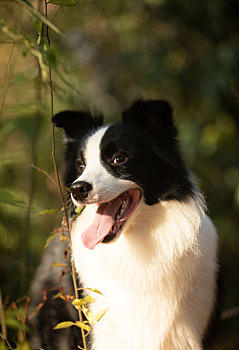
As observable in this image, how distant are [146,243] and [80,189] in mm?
630

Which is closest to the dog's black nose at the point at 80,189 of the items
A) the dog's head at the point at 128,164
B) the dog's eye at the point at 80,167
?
the dog's head at the point at 128,164

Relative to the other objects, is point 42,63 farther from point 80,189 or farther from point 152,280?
point 152,280

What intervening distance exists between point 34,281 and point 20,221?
125 centimetres

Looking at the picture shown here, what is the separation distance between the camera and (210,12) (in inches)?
216

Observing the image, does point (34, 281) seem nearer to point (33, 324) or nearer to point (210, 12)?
point (33, 324)

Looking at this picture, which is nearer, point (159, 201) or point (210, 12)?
point (159, 201)

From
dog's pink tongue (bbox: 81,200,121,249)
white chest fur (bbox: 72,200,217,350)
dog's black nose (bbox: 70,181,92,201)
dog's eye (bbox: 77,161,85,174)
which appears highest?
dog's eye (bbox: 77,161,85,174)

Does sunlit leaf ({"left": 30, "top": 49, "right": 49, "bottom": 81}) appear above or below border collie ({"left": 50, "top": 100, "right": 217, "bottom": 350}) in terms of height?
above

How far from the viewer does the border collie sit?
263cm

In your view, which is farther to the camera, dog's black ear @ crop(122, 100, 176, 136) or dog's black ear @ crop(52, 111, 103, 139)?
dog's black ear @ crop(52, 111, 103, 139)

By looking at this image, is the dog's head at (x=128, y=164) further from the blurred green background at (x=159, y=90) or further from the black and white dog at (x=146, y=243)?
the blurred green background at (x=159, y=90)

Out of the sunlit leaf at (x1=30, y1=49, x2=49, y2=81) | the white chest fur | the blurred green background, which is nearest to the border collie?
the white chest fur

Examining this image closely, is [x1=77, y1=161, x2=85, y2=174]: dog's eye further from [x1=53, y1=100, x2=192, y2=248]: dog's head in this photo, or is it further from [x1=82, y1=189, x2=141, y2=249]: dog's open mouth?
[x1=82, y1=189, x2=141, y2=249]: dog's open mouth

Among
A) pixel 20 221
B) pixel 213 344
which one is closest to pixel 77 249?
pixel 213 344
